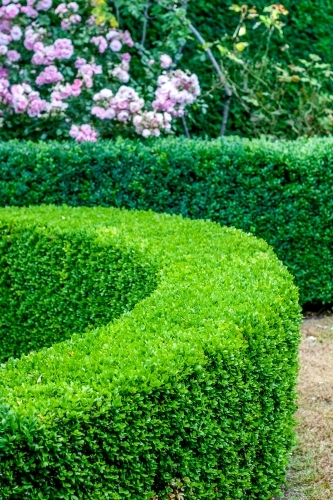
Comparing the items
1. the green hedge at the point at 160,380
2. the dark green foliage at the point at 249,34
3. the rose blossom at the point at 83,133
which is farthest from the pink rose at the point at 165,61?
the green hedge at the point at 160,380

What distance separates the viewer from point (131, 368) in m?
2.65

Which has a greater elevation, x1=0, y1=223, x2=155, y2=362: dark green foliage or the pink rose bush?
the pink rose bush

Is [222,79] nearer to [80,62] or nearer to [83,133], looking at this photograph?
[80,62]

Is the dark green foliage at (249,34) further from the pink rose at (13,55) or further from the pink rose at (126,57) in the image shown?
the pink rose at (13,55)

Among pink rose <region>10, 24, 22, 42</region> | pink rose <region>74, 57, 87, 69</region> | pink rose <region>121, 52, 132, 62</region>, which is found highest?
pink rose <region>10, 24, 22, 42</region>

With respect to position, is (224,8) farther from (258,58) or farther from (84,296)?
(84,296)

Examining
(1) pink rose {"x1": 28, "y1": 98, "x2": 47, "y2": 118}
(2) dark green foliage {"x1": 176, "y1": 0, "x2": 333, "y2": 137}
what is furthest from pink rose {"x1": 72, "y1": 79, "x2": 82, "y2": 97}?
(2) dark green foliage {"x1": 176, "y1": 0, "x2": 333, "y2": 137}

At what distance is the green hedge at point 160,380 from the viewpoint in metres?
2.34

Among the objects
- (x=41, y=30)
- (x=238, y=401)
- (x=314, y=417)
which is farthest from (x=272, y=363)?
(x=41, y=30)

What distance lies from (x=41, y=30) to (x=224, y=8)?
2.48 meters

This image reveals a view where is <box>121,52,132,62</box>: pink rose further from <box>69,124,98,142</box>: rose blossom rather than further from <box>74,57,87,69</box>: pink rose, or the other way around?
<box>69,124,98,142</box>: rose blossom

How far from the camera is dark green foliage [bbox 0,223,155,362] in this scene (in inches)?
180

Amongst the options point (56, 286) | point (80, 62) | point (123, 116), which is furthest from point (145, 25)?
point (56, 286)

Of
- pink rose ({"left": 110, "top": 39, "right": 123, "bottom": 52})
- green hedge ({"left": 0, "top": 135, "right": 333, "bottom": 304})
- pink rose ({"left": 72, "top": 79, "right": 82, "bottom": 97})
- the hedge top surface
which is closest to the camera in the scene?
the hedge top surface
